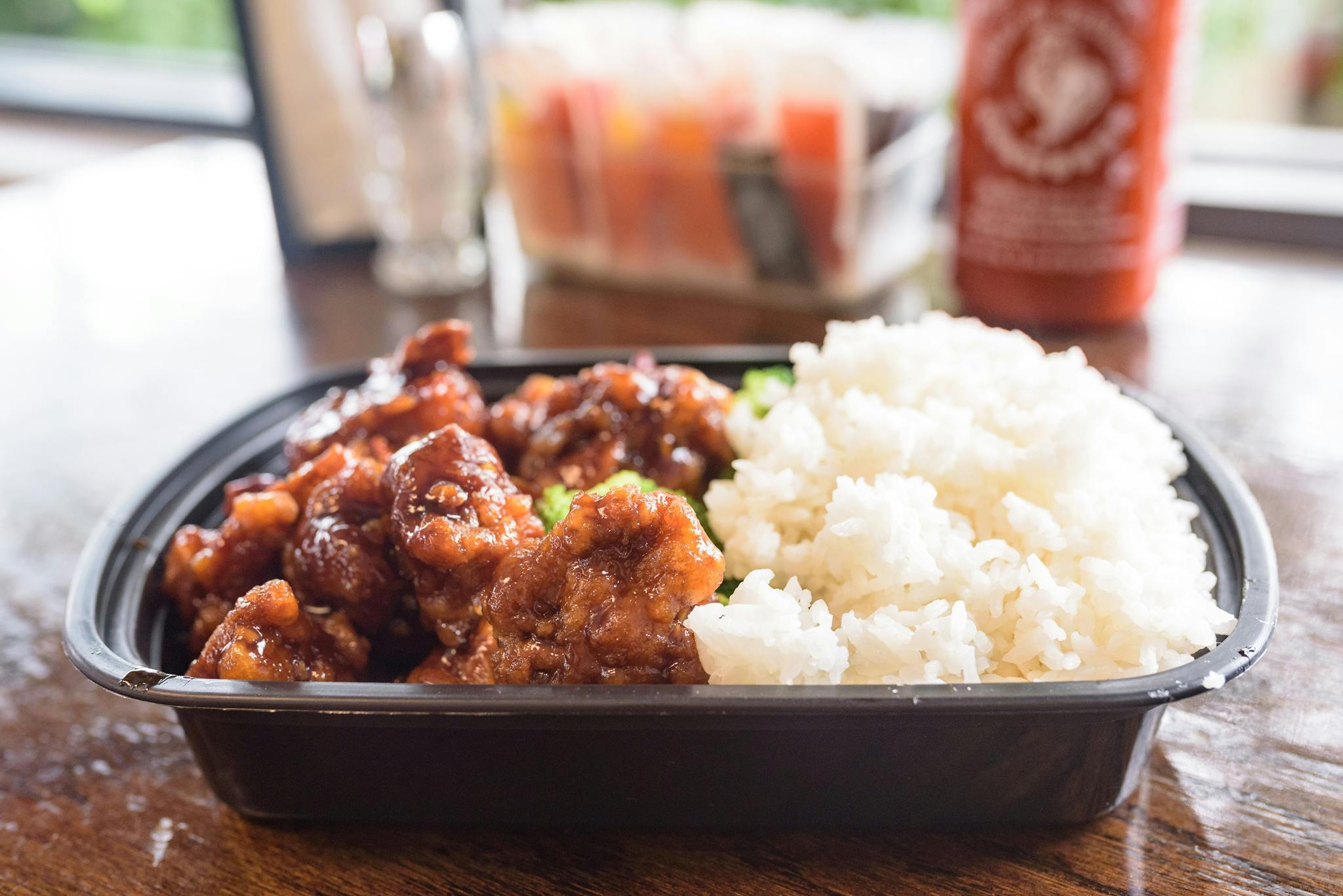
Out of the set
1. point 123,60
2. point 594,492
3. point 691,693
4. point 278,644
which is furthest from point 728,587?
point 123,60

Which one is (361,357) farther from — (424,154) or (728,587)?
(728,587)

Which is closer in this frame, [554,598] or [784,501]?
[554,598]

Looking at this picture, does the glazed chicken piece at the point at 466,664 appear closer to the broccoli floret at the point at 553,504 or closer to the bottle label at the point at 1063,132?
the broccoli floret at the point at 553,504

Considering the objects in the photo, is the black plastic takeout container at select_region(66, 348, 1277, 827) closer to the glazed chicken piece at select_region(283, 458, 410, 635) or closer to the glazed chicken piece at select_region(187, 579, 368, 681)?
the glazed chicken piece at select_region(187, 579, 368, 681)

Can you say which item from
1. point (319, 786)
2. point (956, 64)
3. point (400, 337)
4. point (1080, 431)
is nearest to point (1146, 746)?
point (1080, 431)

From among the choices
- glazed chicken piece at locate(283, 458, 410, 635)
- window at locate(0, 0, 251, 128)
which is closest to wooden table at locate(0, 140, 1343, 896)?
glazed chicken piece at locate(283, 458, 410, 635)

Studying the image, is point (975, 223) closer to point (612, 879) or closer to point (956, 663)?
point (956, 663)

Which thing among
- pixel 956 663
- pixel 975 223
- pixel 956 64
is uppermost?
pixel 956 64
